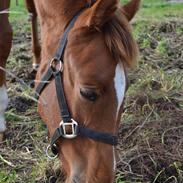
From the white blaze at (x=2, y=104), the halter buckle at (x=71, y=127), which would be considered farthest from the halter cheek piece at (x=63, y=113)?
the white blaze at (x=2, y=104)

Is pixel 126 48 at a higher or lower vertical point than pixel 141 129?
higher

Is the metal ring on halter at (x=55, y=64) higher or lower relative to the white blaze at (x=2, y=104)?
higher

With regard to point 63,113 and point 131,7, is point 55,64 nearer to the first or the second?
point 63,113

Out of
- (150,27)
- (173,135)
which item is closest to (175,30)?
(150,27)

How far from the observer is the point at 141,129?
12.3ft

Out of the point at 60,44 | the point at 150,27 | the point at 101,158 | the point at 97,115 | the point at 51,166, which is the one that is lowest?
the point at 150,27

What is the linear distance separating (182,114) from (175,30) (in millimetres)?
2776

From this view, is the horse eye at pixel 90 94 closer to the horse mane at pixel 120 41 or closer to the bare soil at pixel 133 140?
the horse mane at pixel 120 41

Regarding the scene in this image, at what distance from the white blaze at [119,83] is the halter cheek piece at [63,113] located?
0.15 m

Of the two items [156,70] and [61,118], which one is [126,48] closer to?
[61,118]

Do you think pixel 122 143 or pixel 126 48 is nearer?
pixel 126 48

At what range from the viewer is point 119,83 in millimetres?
2371

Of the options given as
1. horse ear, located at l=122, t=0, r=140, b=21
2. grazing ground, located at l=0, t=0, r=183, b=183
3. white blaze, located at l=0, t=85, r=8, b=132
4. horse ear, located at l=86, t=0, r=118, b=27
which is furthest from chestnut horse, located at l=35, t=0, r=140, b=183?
white blaze, located at l=0, t=85, r=8, b=132

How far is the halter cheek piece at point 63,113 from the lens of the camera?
2402 millimetres
